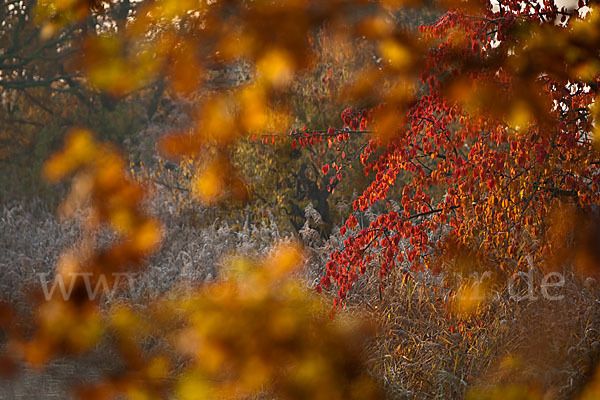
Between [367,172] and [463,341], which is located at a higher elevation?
[367,172]

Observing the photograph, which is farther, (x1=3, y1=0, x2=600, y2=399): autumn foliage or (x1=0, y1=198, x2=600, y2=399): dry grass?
(x1=0, y1=198, x2=600, y2=399): dry grass

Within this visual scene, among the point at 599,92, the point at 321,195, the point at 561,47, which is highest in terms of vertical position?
the point at 561,47

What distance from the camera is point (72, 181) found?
1457cm

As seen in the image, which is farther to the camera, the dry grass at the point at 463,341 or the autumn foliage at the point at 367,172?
the dry grass at the point at 463,341

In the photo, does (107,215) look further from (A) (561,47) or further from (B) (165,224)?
(A) (561,47)

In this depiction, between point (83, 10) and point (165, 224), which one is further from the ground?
point (83, 10)

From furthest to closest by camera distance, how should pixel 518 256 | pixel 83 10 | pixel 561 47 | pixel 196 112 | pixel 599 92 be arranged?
1. pixel 196 112
2. pixel 518 256
3. pixel 83 10
4. pixel 599 92
5. pixel 561 47

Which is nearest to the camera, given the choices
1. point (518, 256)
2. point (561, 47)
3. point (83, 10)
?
point (561, 47)

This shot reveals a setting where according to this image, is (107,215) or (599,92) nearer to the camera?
(599,92)

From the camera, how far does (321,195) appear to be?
36.8 feet

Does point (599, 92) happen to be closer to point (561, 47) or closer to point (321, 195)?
point (561, 47)

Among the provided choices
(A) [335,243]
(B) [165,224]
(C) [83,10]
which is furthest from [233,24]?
(B) [165,224]

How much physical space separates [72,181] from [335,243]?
6819 mm

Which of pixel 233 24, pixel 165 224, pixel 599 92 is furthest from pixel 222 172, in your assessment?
pixel 599 92
